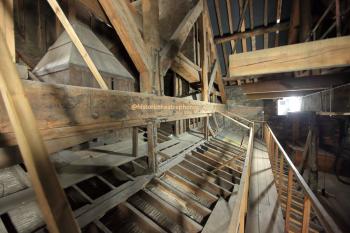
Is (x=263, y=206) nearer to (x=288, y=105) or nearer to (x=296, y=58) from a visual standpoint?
(x=296, y=58)

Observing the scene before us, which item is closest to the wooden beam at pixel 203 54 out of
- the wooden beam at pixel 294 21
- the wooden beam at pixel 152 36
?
the wooden beam at pixel 152 36

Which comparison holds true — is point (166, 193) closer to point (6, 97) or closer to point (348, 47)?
point (6, 97)

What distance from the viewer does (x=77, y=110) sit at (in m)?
1.27

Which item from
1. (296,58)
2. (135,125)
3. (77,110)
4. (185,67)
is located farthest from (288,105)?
(77,110)

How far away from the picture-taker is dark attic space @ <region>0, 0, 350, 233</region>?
0.99 m

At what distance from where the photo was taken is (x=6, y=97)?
1.65 ft

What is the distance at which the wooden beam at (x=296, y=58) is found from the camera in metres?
1.62

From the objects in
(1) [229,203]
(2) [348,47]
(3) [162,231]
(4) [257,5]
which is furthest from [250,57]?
(4) [257,5]

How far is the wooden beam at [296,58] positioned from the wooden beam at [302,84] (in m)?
2.64

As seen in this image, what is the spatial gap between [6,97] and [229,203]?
2.59 m

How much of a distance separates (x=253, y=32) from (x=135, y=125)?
7.24 m

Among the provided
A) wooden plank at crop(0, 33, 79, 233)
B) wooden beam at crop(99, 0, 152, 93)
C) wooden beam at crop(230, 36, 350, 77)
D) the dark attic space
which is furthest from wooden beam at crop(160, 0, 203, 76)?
wooden plank at crop(0, 33, 79, 233)

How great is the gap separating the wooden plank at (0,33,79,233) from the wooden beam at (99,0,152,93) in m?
1.57

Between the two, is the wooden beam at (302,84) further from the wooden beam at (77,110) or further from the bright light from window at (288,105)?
the bright light from window at (288,105)
